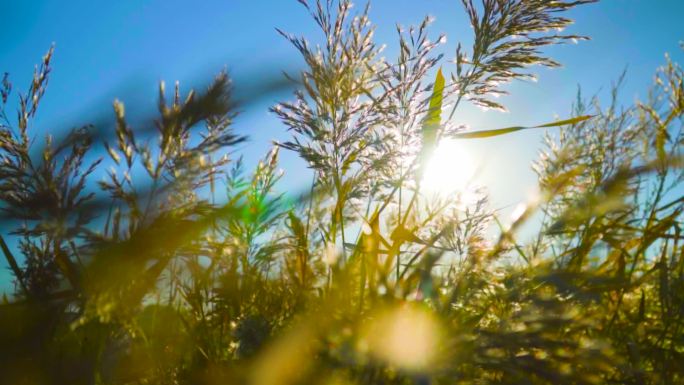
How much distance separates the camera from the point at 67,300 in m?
1.31

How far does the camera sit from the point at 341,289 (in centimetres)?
146

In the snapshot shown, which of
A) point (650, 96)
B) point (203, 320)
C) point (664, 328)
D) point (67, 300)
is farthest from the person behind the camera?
point (650, 96)

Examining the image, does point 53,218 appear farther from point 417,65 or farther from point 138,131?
point 417,65

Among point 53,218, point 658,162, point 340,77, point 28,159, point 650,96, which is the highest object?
point 650,96

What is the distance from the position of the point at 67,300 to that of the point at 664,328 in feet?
6.19

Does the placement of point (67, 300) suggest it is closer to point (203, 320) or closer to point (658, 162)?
point (203, 320)

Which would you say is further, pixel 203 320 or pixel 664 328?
pixel 664 328

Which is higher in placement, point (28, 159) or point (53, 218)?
point (28, 159)

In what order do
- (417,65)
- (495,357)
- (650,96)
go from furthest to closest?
(650,96) → (417,65) → (495,357)

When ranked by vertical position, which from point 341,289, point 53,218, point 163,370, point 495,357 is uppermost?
point 53,218

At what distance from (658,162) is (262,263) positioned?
1.81 metres

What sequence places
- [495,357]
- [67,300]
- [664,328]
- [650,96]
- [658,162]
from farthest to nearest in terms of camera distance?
1. [650,96]
2. [658,162]
3. [664,328]
4. [67,300]
5. [495,357]

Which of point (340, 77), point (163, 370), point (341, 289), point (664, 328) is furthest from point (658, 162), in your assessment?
point (163, 370)

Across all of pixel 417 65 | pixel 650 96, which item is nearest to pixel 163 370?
pixel 417 65
